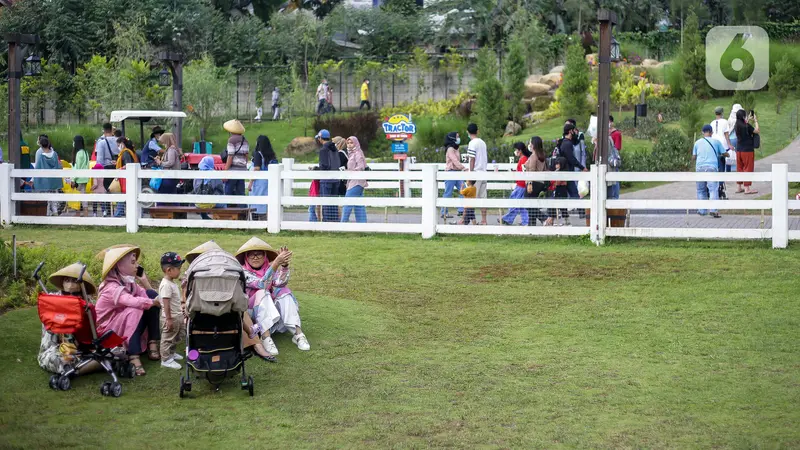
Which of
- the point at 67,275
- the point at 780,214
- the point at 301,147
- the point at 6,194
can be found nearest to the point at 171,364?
the point at 67,275

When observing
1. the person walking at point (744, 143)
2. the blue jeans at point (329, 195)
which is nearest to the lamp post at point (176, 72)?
the blue jeans at point (329, 195)

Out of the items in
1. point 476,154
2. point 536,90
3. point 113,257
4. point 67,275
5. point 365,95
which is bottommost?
point 67,275

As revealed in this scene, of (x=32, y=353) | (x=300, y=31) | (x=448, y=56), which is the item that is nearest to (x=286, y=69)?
(x=300, y=31)

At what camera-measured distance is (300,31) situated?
55.8 m

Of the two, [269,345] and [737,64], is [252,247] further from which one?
[737,64]

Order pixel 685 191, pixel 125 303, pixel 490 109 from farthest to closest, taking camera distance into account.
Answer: pixel 490 109 → pixel 685 191 → pixel 125 303

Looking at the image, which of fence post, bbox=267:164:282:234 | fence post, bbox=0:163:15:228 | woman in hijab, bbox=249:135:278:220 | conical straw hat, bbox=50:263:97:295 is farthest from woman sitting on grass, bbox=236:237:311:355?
fence post, bbox=0:163:15:228

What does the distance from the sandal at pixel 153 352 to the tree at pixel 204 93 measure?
34.6m

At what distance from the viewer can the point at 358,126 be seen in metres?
44.2

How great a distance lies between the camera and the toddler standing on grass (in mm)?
A: 9531

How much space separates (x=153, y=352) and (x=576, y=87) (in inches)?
1243

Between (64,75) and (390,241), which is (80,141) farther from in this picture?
(64,75)

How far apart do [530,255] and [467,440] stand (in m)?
8.33

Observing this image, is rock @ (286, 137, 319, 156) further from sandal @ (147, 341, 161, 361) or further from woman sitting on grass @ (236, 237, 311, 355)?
sandal @ (147, 341, 161, 361)
